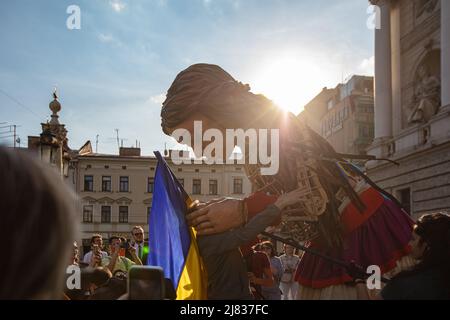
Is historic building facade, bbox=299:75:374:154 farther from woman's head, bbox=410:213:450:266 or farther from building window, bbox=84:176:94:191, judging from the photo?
woman's head, bbox=410:213:450:266

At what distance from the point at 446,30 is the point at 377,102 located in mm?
5375

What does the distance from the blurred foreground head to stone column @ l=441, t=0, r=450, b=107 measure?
18176 millimetres

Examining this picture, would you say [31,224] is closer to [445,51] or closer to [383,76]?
[445,51]

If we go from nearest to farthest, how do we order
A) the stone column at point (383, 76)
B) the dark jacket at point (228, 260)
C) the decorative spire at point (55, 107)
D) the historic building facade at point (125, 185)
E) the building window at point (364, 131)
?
the dark jacket at point (228, 260), the decorative spire at point (55, 107), the stone column at point (383, 76), the historic building facade at point (125, 185), the building window at point (364, 131)

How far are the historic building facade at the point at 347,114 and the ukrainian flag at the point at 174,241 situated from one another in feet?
154

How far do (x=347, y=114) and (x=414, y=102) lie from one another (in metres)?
37.7

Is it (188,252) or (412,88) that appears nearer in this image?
(188,252)

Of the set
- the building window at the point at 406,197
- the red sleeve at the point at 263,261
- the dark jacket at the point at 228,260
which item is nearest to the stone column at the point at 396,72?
the building window at the point at 406,197

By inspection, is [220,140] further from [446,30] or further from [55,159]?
[446,30]

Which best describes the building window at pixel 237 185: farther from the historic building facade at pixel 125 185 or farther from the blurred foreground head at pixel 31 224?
the blurred foreground head at pixel 31 224

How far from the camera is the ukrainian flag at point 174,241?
8.04ft
